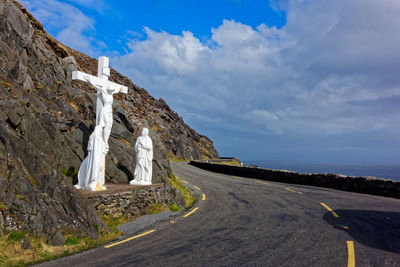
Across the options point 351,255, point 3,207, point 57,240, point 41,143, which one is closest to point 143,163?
point 41,143

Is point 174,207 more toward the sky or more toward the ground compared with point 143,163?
more toward the ground

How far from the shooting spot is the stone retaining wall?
14914mm

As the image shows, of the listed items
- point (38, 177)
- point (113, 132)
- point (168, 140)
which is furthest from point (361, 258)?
point (168, 140)

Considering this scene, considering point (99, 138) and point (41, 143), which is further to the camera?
point (41, 143)

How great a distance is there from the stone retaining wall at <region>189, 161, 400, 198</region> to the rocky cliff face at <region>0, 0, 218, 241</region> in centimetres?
980

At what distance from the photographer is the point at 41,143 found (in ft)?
31.4

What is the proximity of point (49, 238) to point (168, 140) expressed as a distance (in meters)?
41.3

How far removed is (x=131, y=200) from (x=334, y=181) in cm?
1431

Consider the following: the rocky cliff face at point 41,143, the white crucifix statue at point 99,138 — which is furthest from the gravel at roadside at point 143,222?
the white crucifix statue at point 99,138

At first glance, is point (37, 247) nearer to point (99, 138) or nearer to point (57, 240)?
point (57, 240)

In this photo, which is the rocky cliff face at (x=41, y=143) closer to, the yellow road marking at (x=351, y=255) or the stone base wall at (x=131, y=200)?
the stone base wall at (x=131, y=200)

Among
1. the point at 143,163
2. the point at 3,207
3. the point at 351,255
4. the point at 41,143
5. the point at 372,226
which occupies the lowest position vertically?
the point at 351,255

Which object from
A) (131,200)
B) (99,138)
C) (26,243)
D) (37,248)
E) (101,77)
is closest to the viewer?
(26,243)

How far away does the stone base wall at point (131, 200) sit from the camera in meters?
8.44
